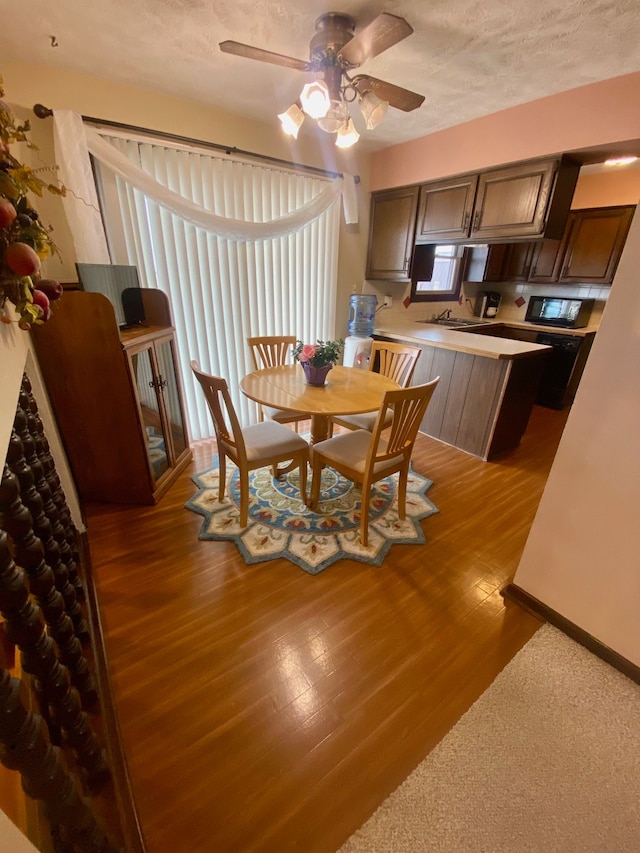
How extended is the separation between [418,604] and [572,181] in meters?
2.88

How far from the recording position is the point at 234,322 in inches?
116

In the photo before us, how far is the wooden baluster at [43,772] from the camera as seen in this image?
509 millimetres

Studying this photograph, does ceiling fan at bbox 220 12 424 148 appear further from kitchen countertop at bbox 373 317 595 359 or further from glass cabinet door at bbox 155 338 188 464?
kitchen countertop at bbox 373 317 595 359

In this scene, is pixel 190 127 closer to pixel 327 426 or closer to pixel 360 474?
pixel 327 426

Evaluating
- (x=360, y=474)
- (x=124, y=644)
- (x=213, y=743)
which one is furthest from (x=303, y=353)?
(x=213, y=743)

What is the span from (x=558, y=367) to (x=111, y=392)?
437 centimetres

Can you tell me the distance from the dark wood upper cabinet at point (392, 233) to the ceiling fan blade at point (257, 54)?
1.90 m

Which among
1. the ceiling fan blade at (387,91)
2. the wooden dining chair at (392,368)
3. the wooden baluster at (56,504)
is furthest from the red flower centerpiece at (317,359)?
the wooden baluster at (56,504)

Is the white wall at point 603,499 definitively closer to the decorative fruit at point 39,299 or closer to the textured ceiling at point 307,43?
the textured ceiling at point 307,43

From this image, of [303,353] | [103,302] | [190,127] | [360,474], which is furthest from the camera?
[190,127]

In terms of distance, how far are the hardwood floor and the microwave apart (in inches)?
119

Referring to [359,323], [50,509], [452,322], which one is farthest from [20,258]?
[452,322]

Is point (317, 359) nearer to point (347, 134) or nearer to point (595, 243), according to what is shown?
point (347, 134)

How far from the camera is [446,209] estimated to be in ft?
9.48
